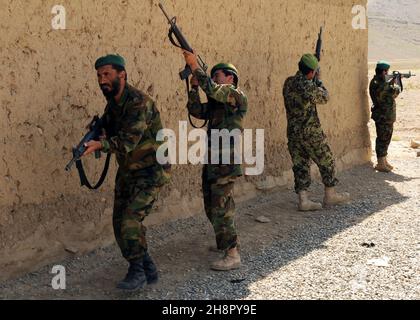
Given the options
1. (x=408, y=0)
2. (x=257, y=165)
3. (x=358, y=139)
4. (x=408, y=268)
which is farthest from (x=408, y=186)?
(x=408, y=0)

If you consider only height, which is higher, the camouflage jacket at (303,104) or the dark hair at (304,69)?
the dark hair at (304,69)

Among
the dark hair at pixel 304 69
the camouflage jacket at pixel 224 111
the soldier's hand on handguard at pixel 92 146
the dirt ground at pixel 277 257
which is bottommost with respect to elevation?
the dirt ground at pixel 277 257

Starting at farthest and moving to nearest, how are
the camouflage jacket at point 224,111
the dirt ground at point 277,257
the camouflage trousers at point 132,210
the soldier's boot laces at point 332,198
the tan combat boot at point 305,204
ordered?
1. the soldier's boot laces at point 332,198
2. the tan combat boot at point 305,204
3. the camouflage jacket at point 224,111
4. the dirt ground at point 277,257
5. the camouflage trousers at point 132,210

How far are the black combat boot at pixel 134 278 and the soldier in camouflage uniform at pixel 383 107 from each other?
19.1 feet

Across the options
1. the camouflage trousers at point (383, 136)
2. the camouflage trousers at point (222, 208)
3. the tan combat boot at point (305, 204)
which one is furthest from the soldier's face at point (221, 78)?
the camouflage trousers at point (383, 136)

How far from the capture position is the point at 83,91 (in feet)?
16.1

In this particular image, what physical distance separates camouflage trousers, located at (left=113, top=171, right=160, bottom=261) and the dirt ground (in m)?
0.36

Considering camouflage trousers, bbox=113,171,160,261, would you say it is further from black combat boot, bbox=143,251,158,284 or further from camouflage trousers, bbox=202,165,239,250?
camouflage trousers, bbox=202,165,239,250

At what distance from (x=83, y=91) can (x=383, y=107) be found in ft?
18.0

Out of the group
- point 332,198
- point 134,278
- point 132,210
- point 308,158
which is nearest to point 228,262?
Result: point 134,278

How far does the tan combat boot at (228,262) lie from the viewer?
4762 millimetres

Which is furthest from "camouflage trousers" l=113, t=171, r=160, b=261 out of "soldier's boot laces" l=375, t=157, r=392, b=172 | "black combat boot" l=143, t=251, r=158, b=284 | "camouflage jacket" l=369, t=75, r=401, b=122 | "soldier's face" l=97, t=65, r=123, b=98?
"soldier's boot laces" l=375, t=157, r=392, b=172

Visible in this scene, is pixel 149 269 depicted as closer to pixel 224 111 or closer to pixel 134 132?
pixel 134 132

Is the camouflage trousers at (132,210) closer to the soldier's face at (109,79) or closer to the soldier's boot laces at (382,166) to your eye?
the soldier's face at (109,79)
